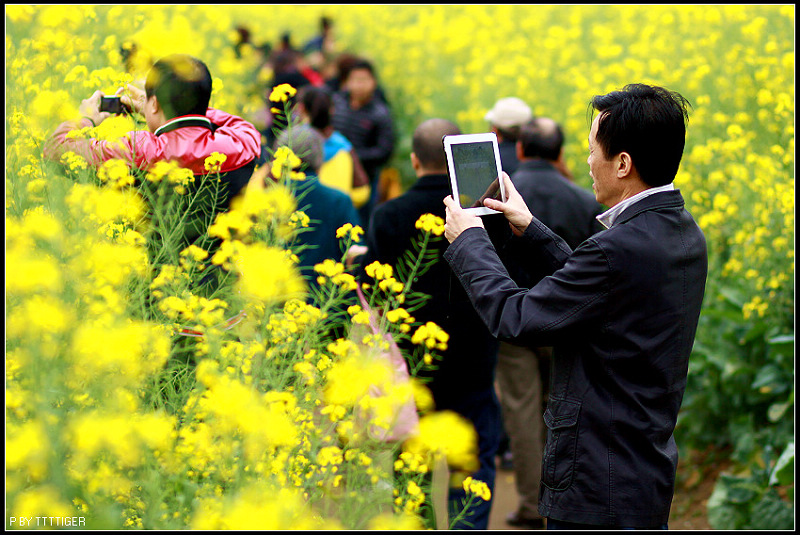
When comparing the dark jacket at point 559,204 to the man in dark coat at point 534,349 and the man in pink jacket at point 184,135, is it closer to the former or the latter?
the man in dark coat at point 534,349

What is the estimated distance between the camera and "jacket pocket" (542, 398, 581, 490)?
7.15ft

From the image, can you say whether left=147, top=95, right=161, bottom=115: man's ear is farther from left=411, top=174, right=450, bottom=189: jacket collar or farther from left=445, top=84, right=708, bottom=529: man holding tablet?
left=445, top=84, right=708, bottom=529: man holding tablet

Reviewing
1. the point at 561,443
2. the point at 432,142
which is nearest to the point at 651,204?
the point at 561,443

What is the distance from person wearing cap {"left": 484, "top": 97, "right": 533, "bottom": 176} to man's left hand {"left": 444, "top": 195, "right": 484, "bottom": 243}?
2.82 m

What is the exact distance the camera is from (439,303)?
3.53 m

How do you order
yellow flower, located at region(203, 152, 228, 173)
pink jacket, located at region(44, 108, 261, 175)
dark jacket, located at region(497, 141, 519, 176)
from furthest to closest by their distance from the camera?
dark jacket, located at region(497, 141, 519, 176)
yellow flower, located at region(203, 152, 228, 173)
pink jacket, located at region(44, 108, 261, 175)

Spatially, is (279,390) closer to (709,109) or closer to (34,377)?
(34,377)

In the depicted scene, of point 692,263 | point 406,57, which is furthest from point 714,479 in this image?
point 406,57

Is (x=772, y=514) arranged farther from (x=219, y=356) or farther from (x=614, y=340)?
(x=219, y=356)

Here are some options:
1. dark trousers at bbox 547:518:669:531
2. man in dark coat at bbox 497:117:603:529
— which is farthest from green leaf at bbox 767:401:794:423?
dark trousers at bbox 547:518:669:531

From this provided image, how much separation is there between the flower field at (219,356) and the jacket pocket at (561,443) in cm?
26

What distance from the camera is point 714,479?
511 centimetres

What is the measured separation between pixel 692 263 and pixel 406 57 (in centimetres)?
1006

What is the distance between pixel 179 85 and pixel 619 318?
71.6 inches
